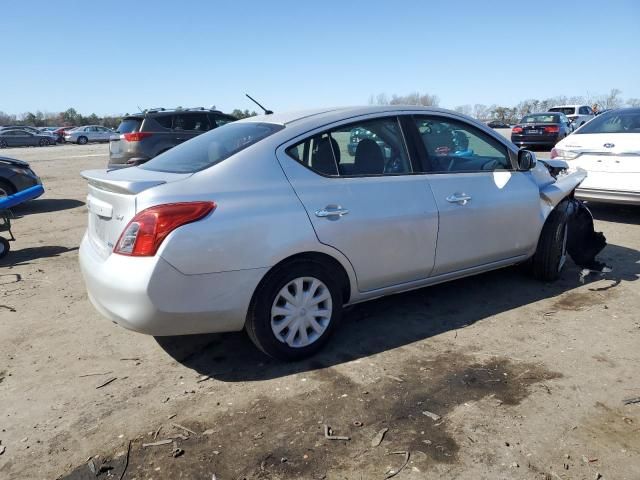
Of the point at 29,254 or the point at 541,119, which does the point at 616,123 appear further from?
the point at 541,119

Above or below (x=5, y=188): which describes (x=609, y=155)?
above

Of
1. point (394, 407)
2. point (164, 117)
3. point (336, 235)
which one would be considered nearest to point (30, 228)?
point (164, 117)

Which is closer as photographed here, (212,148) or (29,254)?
(212,148)

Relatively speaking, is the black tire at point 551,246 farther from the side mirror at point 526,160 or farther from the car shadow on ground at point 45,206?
the car shadow on ground at point 45,206

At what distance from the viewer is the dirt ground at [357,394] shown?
8.22ft

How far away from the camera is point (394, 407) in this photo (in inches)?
115

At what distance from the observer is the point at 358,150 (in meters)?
3.79

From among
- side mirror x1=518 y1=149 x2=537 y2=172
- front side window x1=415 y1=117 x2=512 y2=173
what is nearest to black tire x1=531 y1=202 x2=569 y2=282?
side mirror x1=518 y1=149 x2=537 y2=172

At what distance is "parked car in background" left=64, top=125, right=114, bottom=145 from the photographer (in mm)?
42219

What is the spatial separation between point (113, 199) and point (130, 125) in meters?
8.94

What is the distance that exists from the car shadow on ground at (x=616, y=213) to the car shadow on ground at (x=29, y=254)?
7.52m

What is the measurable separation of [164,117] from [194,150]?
8.21 m

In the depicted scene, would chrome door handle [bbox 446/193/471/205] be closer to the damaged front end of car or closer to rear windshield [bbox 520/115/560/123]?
the damaged front end of car

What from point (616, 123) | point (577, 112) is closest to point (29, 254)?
point (616, 123)
